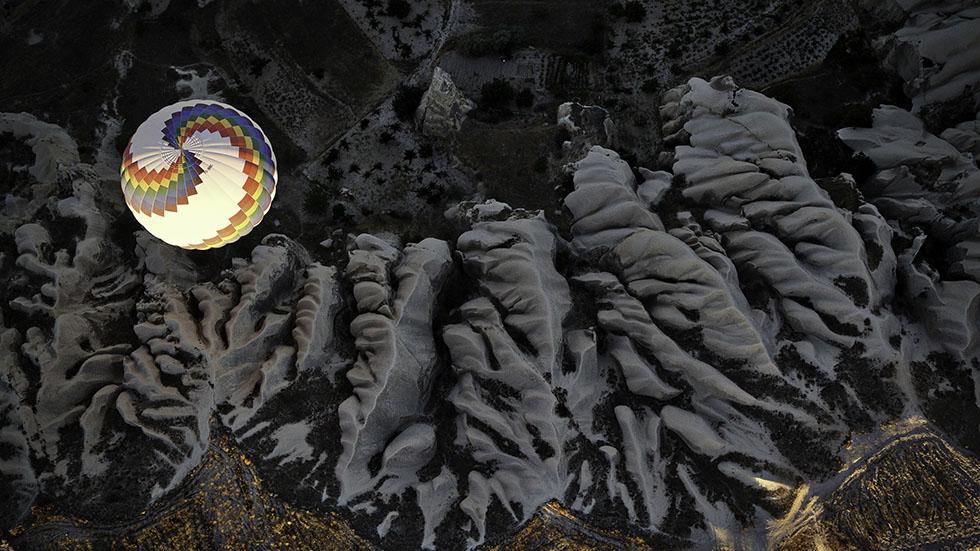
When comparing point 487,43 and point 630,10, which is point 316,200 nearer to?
point 487,43

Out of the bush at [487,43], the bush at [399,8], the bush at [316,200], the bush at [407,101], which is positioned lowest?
the bush at [316,200]

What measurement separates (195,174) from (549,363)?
442 inches

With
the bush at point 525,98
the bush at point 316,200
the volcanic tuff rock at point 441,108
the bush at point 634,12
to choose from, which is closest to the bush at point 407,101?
the volcanic tuff rock at point 441,108

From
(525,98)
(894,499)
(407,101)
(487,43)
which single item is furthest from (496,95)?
(894,499)

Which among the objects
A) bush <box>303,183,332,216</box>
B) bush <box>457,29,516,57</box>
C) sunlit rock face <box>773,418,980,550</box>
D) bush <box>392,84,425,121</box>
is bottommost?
sunlit rock face <box>773,418,980,550</box>

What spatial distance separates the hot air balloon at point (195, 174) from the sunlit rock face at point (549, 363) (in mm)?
2038

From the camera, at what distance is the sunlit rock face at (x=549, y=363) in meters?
17.2

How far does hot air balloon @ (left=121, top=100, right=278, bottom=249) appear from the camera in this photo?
17.4 m

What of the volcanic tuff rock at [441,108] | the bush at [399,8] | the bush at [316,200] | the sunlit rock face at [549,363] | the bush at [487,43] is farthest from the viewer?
the bush at [399,8]

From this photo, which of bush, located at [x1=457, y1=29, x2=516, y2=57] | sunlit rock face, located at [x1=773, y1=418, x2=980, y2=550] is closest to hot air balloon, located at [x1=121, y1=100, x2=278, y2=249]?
bush, located at [x1=457, y1=29, x2=516, y2=57]

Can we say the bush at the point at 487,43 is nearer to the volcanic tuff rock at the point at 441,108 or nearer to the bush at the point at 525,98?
the volcanic tuff rock at the point at 441,108

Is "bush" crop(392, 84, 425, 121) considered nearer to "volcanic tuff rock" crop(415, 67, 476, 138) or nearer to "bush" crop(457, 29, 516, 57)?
"volcanic tuff rock" crop(415, 67, 476, 138)

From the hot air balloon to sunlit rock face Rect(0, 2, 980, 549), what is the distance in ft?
6.69

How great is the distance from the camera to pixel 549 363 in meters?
17.7
